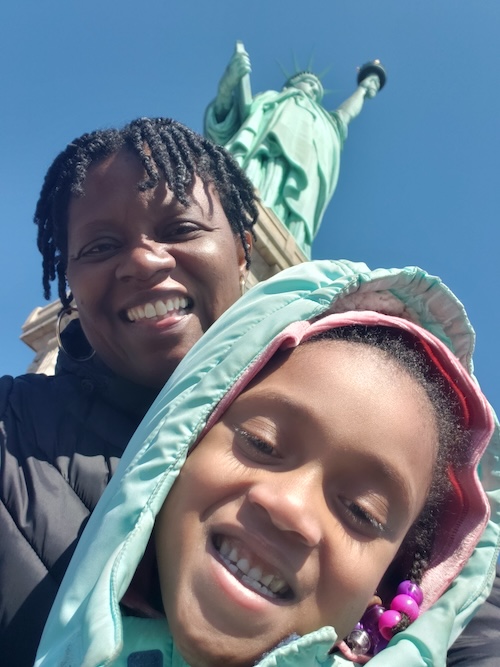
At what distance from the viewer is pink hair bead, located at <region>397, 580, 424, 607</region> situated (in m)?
1.04

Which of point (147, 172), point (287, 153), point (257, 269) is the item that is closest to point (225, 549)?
point (147, 172)

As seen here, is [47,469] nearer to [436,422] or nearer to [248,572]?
[248,572]

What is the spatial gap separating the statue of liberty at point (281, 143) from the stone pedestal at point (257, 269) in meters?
2.39

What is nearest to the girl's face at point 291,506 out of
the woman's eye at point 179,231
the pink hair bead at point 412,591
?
the pink hair bead at point 412,591

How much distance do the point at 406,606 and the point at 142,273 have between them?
74 centimetres

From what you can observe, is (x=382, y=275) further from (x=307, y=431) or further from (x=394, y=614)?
(x=394, y=614)

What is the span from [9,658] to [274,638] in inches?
16.7

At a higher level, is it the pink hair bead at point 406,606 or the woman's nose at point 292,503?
the woman's nose at point 292,503

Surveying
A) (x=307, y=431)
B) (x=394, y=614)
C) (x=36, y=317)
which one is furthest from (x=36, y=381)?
(x=36, y=317)

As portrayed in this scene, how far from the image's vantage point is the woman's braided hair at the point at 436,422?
1.09 m

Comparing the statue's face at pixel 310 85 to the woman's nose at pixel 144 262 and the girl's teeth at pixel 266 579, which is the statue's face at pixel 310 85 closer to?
the woman's nose at pixel 144 262

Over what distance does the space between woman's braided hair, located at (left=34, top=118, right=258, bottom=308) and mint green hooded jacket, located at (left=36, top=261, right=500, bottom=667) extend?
0.47 meters

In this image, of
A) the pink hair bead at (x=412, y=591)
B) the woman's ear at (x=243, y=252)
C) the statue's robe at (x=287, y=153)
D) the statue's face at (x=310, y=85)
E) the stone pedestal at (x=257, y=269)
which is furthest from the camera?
the statue's face at (x=310, y=85)

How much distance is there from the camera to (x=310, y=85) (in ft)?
37.3
